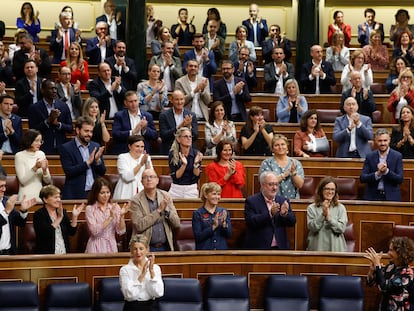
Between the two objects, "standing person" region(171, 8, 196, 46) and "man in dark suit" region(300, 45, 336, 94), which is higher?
"standing person" region(171, 8, 196, 46)

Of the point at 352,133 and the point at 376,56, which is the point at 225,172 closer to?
the point at 352,133

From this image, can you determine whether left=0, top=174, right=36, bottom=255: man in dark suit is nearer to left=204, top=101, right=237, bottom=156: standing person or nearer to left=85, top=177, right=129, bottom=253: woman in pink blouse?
left=85, top=177, right=129, bottom=253: woman in pink blouse

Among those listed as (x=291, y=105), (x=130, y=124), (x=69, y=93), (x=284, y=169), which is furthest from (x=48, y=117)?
(x=291, y=105)

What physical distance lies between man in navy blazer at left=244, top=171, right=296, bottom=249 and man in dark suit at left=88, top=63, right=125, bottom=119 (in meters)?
2.57

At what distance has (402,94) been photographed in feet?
35.2

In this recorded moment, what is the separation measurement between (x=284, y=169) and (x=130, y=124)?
63.1 inches

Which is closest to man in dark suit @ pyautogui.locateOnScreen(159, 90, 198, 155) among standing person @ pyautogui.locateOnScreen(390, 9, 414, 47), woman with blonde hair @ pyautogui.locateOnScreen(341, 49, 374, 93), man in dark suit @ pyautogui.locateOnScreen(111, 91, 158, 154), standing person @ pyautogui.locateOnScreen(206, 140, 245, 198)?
man in dark suit @ pyautogui.locateOnScreen(111, 91, 158, 154)

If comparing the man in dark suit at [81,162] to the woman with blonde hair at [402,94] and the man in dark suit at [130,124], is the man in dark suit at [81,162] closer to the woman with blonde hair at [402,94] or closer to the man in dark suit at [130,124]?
the man in dark suit at [130,124]

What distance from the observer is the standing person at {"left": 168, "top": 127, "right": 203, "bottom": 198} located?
8852mm

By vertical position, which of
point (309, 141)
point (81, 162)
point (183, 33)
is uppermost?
point (183, 33)

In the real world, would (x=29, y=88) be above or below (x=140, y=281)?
above

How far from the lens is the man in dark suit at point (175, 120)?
9.70 meters

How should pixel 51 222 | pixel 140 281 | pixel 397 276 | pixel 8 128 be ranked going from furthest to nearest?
pixel 8 128
pixel 51 222
pixel 397 276
pixel 140 281

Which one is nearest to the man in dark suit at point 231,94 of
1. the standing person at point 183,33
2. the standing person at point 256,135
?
the standing person at point 256,135
